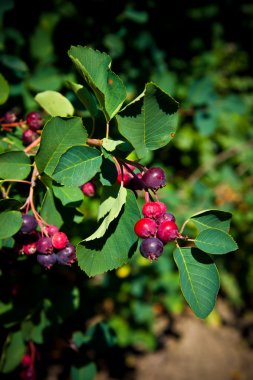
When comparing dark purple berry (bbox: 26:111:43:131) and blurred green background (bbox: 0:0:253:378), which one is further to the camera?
blurred green background (bbox: 0:0:253:378)

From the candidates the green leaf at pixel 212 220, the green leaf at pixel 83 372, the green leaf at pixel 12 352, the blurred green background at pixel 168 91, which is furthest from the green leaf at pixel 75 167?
the green leaf at pixel 83 372

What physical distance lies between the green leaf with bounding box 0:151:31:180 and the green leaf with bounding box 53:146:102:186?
210 mm

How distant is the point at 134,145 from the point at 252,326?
3.54 metres

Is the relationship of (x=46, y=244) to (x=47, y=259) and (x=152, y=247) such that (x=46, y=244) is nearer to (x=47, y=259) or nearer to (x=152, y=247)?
(x=47, y=259)

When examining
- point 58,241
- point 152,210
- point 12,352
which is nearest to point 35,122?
point 58,241

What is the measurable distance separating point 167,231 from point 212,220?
17 centimetres

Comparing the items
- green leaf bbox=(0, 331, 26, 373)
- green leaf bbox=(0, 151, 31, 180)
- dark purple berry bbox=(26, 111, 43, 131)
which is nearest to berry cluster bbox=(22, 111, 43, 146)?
dark purple berry bbox=(26, 111, 43, 131)

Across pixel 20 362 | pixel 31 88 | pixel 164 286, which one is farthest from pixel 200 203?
pixel 20 362

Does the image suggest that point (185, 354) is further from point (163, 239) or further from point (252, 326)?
point (163, 239)

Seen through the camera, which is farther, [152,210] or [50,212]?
[50,212]

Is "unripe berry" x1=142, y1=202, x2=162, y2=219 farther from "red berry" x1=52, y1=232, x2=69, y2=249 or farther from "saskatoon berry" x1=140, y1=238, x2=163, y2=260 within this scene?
"red berry" x1=52, y1=232, x2=69, y2=249

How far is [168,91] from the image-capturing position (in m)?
2.12

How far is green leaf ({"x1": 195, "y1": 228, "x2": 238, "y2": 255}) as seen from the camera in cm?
87

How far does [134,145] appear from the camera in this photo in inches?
35.3
